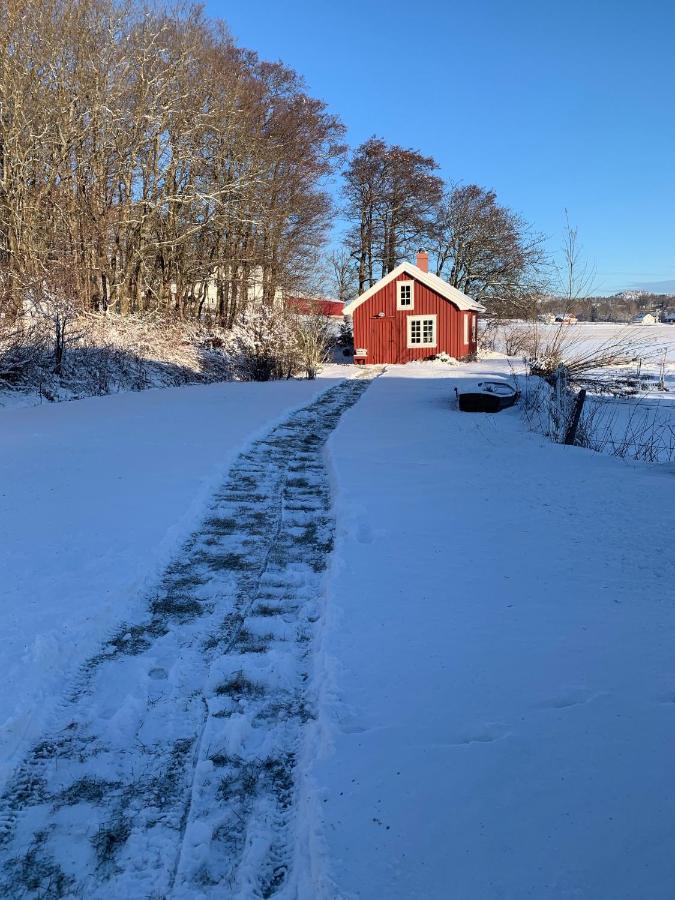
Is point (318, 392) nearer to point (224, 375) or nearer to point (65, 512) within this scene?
point (224, 375)

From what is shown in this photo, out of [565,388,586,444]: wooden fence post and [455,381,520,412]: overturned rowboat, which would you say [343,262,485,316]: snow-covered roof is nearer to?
[455,381,520,412]: overturned rowboat

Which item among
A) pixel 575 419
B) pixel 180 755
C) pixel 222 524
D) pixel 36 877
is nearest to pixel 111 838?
pixel 36 877

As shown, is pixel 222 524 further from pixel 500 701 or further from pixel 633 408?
pixel 633 408

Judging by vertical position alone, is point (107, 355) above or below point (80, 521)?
above

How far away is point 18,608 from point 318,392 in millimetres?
11753

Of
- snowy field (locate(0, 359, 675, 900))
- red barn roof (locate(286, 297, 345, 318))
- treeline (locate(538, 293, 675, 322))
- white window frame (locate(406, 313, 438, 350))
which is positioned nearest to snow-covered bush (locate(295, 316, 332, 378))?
red barn roof (locate(286, 297, 345, 318))

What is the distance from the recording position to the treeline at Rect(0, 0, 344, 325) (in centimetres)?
1423

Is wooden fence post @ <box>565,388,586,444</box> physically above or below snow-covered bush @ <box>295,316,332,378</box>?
below

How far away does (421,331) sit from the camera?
85.6 feet

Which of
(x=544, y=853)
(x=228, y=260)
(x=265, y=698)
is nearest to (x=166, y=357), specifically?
(x=228, y=260)

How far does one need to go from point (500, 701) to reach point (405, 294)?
24.8m

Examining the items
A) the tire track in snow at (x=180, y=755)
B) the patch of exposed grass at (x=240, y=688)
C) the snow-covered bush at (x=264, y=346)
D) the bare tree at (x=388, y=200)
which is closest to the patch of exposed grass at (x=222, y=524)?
the tire track in snow at (x=180, y=755)

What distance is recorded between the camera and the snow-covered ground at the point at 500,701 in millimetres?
1683

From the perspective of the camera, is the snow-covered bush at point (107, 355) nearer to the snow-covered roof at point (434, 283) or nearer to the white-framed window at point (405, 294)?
the white-framed window at point (405, 294)
